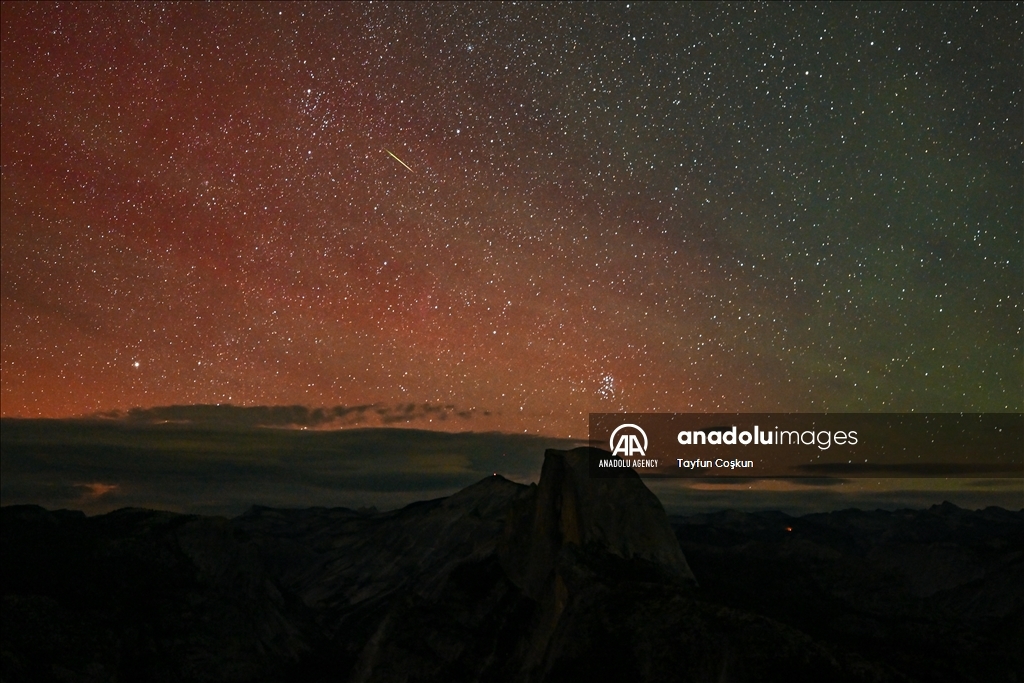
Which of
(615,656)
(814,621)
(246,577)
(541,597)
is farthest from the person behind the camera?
(246,577)

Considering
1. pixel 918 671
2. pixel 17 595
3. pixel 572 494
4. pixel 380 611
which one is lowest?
pixel 380 611

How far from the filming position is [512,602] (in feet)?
242

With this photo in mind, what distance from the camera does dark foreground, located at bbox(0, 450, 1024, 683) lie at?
5306 centimetres

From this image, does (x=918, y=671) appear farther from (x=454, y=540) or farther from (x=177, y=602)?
(x=454, y=540)

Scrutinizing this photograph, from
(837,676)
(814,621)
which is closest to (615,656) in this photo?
(837,676)

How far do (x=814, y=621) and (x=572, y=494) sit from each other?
3657cm

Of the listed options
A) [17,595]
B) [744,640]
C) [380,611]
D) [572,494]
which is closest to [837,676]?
[744,640]

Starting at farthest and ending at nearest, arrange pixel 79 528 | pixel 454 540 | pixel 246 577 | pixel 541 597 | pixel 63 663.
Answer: pixel 454 540, pixel 79 528, pixel 246 577, pixel 63 663, pixel 541 597

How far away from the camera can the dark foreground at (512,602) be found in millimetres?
53062

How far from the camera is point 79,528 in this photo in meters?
157

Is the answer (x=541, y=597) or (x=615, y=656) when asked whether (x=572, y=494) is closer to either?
(x=541, y=597)

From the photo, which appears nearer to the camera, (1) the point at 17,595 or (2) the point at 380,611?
(1) the point at 17,595

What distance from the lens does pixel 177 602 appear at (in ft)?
409

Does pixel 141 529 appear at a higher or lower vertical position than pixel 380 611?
higher
